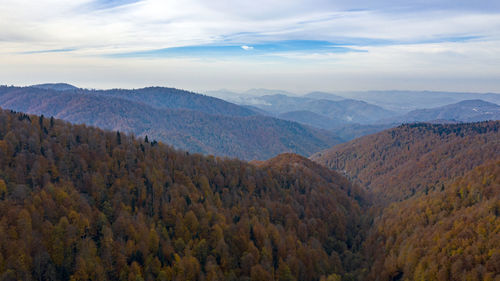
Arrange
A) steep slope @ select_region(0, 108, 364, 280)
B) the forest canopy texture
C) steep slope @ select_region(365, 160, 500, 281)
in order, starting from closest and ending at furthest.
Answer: steep slope @ select_region(0, 108, 364, 280) → the forest canopy texture → steep slope @ select_region(365, 160, 500, 281)

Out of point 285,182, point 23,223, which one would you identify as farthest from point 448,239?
point 23,223

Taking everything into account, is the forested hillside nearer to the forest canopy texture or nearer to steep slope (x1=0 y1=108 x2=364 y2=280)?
the forest canopy texture

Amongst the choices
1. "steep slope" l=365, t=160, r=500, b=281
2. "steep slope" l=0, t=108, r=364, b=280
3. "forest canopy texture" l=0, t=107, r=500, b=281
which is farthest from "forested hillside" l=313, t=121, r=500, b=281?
"steep slope" l=0, t=108, r=364, b=280

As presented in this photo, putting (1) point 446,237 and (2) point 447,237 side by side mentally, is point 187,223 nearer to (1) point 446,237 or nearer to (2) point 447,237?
(1) point 446,237

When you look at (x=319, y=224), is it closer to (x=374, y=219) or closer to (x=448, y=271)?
(x=374, y=219)

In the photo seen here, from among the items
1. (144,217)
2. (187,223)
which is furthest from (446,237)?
(144,217)

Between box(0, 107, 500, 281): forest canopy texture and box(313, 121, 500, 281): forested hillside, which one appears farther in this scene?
box(313, 121, 500, 281): forested hillside

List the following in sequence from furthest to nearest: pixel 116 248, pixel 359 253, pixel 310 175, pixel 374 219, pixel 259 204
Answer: pixel 310 175, pixel 374 219, pixel 259 204, pixel 359 253, pixel 116 248
